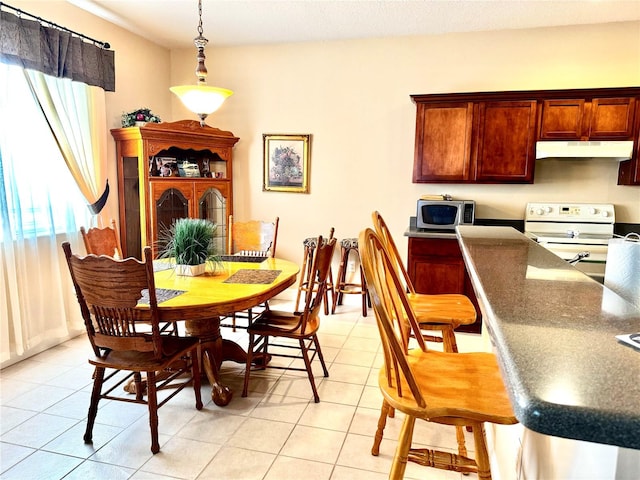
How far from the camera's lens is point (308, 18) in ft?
12.2

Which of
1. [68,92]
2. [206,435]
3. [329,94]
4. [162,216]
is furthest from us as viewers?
[329,94]

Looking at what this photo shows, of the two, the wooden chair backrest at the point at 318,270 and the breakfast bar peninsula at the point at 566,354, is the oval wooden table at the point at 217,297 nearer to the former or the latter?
the wooden chair backrest at the point at 318,270

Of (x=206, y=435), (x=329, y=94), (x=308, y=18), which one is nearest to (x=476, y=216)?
(x=329, y=94)

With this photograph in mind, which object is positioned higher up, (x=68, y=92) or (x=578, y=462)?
(x=68, y=92)

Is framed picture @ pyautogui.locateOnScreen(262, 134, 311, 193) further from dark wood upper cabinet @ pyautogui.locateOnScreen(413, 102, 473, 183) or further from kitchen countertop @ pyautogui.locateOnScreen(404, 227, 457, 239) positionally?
kitchen countertop @ pyautogui.locateOnScreen(404, 227, 457, 239)

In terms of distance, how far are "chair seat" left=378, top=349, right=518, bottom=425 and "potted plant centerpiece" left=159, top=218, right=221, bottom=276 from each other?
1573mm

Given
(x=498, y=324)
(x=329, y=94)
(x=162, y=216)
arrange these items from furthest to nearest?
(x=329, y=94), (x=162, y=216), (x=498, y=324)

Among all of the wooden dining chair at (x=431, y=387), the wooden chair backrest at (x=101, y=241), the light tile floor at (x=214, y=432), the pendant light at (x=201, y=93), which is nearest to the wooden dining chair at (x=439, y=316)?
the light tile floor at (x=214, y=432)

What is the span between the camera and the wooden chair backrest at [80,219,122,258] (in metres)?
2.73

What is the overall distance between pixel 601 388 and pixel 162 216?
3966 mm

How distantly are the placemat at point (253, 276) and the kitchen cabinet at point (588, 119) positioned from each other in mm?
2617

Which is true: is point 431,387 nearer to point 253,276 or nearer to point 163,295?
point 163,295

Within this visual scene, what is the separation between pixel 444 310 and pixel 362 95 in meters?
2.93

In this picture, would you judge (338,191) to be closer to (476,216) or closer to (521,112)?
(476,216)
